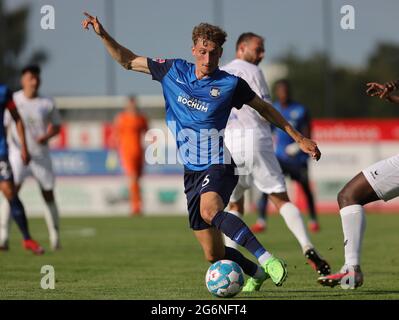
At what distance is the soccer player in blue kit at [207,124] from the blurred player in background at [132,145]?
619 inches

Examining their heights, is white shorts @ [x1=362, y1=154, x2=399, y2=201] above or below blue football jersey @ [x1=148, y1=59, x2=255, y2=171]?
below

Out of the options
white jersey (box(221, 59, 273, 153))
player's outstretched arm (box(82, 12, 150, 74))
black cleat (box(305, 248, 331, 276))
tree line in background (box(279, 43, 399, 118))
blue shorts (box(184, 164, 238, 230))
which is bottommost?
tree line in background (box(279, 43, 399, 118))

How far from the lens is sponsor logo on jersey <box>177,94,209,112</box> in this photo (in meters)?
8.98

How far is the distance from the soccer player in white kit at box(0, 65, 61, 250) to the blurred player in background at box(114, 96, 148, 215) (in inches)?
375

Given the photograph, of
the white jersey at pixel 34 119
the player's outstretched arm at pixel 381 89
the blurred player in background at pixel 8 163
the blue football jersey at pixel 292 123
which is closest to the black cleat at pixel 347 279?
the player's outstretched arm at pixel 381 89

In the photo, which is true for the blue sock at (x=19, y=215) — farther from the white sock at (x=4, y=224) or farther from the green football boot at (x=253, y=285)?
the green football boot at (x=253, y=285)

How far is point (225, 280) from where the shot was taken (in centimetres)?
852

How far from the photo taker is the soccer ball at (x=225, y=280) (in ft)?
27.9

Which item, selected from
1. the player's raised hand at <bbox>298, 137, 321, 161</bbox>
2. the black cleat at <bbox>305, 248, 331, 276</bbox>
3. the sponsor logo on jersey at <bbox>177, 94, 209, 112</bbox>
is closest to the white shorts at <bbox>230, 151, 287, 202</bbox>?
the black cleat at <bbox>305, 248, 331, 276</bbox>

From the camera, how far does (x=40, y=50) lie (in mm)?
35125

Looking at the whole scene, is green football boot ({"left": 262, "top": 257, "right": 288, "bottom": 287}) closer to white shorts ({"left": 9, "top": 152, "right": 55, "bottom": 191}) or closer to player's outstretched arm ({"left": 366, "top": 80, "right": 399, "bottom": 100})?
player's outstretched arm ({"left": 366, "top": 80, "right": 399, "bottom": 100})

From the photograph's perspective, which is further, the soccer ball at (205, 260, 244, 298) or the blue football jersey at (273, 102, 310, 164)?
the blue football jersey at (273, 102, 310, 164)

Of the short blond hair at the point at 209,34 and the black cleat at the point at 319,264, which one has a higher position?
the short blond hair at the point at 209,34
